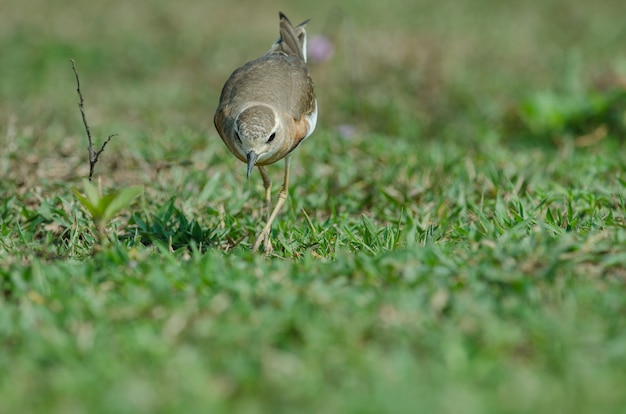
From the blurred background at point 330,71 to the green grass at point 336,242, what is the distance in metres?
0.04

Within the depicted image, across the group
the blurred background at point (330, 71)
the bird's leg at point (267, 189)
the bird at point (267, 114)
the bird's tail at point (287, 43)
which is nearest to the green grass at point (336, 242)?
the blurred background at point (330, 71)

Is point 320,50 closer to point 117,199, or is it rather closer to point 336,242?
point 336,242

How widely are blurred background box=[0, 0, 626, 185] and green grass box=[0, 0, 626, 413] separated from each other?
0.04m

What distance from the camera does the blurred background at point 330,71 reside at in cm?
738

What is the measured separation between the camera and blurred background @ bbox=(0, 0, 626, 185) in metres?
7.38

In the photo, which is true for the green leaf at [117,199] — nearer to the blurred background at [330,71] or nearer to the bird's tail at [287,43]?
the blurred background at [330,71]

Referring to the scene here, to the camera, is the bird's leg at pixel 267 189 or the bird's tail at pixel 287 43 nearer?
the bird's leg at pixel 267 189

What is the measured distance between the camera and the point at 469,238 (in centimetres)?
427

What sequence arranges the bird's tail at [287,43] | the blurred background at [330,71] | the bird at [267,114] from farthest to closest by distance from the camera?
the blurred background at [330,71], the bird's tail at [287,43], the bird at [267,114]

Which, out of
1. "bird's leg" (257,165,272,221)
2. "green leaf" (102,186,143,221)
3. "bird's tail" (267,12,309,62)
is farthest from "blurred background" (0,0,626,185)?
"green leaf" (102,186,143,221)

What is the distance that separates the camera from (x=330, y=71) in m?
9.88

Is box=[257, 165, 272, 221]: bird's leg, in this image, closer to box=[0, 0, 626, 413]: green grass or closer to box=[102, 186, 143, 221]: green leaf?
box=[0, 0, 626, 413]: green grass

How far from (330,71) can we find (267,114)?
5297mm

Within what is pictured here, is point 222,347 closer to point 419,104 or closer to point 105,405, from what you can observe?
point 105,405
